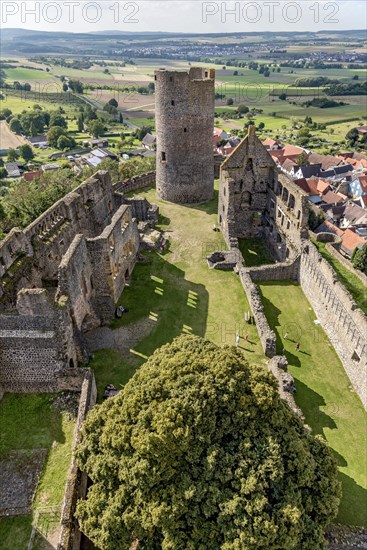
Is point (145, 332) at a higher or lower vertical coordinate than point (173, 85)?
lower

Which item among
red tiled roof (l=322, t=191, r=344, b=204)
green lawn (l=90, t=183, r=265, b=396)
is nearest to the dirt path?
red tiled roof (l=322, t=191, r=344, b=204)

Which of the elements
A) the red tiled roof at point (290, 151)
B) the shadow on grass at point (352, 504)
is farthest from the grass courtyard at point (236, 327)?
the red tiled roof at point (290, 151)

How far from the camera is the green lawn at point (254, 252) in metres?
35.9

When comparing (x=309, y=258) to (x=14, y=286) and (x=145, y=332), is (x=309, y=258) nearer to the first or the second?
(x=145, y=332)

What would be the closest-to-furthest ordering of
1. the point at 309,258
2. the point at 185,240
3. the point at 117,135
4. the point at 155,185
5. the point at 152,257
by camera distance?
the point at 309,258 → the point at 152,257 → the point at 185,240 → the point at 155,185 → the point at 117,135

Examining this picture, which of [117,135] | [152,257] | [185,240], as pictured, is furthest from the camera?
[117,135]

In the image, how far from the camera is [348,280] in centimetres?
3200

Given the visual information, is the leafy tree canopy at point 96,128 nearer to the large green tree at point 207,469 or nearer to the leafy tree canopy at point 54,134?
the leafy tree canopy at point 54,134

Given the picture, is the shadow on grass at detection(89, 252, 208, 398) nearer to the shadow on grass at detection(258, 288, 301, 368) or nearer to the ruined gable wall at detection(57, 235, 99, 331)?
the ruined gable wall at detection(57, 235, 99, 331)

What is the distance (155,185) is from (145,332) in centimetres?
2737

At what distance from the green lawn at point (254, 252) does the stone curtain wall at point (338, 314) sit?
4920mm

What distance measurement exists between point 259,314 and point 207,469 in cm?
1426

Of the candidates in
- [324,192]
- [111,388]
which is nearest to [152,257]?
[111,388]

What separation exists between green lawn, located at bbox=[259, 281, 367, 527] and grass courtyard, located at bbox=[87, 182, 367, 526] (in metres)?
0.04
